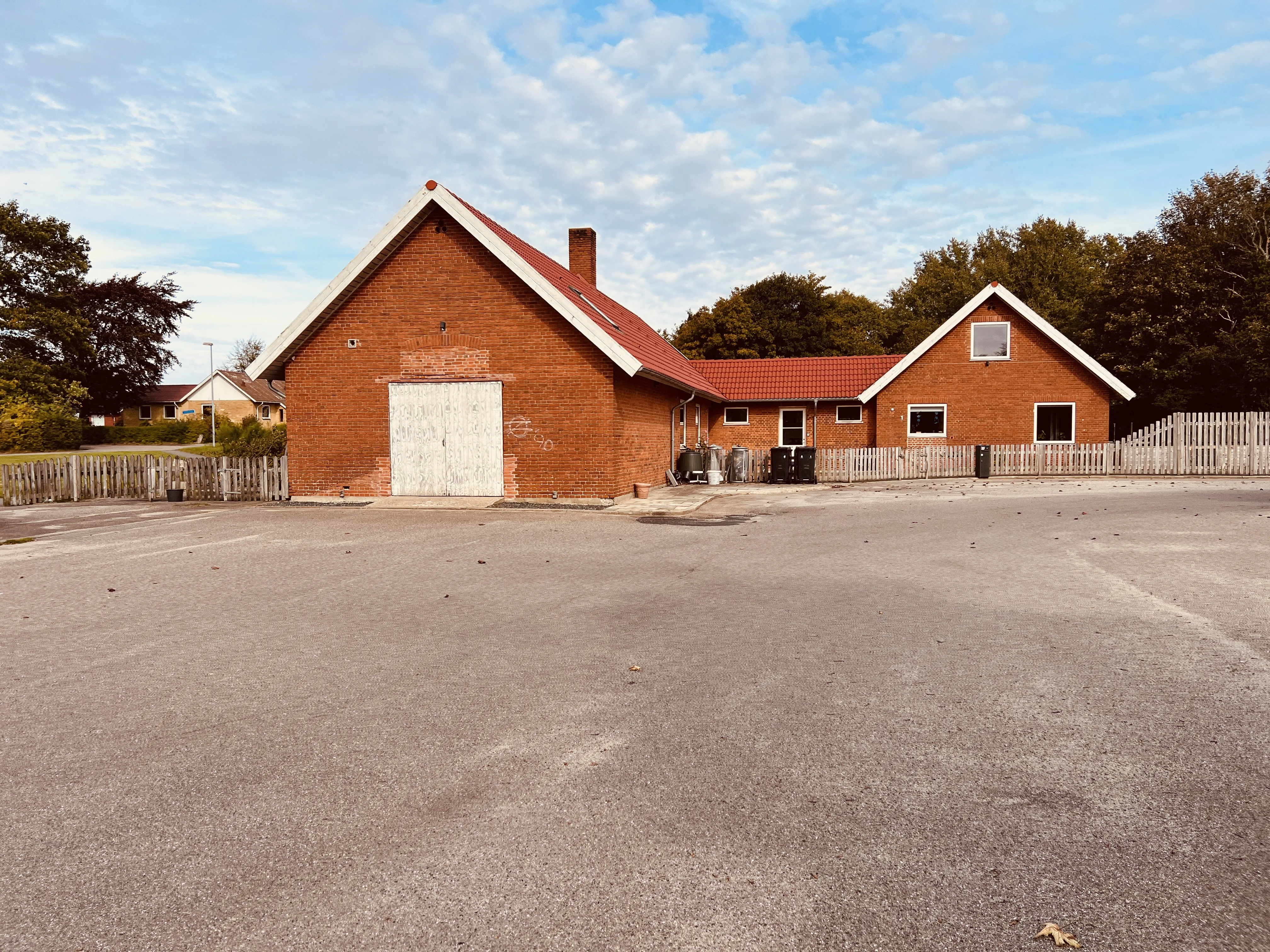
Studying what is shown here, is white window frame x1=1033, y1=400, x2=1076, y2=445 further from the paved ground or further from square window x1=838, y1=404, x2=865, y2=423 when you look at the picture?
the paved ground

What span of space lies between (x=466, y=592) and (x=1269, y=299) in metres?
36.6

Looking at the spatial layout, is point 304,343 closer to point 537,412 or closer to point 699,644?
point 537,412

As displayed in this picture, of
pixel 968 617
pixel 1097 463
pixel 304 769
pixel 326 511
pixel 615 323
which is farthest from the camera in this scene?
pixel 1097 463

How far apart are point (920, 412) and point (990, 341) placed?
328 centimetres

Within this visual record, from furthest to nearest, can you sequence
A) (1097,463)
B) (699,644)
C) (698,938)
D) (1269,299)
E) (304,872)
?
(1269,299), (1097,463), (699,644), (304,872), (698,938)

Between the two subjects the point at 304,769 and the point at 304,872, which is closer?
the point at 304,872

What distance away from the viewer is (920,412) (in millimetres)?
29047

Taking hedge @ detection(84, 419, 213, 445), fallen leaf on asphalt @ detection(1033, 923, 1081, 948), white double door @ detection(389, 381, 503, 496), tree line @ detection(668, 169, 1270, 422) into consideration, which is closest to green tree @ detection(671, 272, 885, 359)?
tree line @ detection(668, 169, 1270, 422)

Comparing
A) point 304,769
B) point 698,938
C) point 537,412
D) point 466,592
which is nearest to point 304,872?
point 304,769

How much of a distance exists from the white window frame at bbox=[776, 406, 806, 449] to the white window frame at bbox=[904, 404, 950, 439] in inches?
157

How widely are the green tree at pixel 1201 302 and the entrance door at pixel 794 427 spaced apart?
16.4 meters

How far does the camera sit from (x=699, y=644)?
609 centimetres

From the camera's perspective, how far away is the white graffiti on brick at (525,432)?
59.2ft

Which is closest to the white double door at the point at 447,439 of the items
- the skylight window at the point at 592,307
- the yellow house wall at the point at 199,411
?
the skylight window at the point at 592,307
